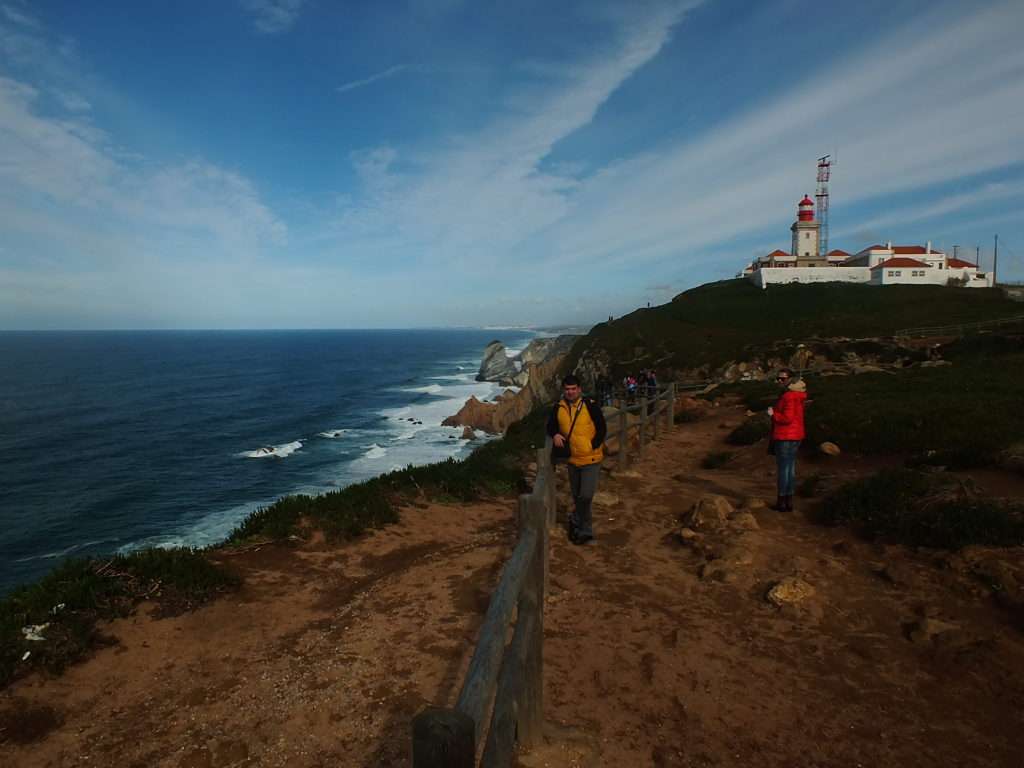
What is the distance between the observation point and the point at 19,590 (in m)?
5.80

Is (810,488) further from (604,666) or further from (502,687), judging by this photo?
(502,687)

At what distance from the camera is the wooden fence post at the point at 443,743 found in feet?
5.84

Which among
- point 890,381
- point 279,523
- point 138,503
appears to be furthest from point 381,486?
point 138,503

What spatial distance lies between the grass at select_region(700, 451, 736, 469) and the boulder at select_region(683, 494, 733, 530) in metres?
4.23

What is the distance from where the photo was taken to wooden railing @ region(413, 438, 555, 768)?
1.79 m

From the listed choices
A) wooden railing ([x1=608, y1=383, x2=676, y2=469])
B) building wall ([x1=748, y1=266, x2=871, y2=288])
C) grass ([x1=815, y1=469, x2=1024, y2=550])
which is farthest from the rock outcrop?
grass ([x1=815, y1=469, x2=1024, y2=550])

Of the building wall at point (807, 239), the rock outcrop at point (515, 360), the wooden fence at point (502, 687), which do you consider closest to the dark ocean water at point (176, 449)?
the rock outcrop at point (515, 360)

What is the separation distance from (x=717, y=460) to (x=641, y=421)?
191 cm

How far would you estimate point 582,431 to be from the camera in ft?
22.4

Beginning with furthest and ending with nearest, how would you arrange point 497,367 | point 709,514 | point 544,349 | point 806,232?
point 544,349 < point 497,367 < point 806,232 < point 709,514

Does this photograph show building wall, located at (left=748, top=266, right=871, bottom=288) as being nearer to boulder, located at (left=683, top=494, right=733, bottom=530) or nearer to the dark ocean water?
the dark ocean water

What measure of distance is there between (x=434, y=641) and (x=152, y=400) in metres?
70.9

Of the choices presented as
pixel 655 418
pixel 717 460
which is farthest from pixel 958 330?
pixel 717 460

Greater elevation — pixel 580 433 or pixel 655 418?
pixel 580 433
